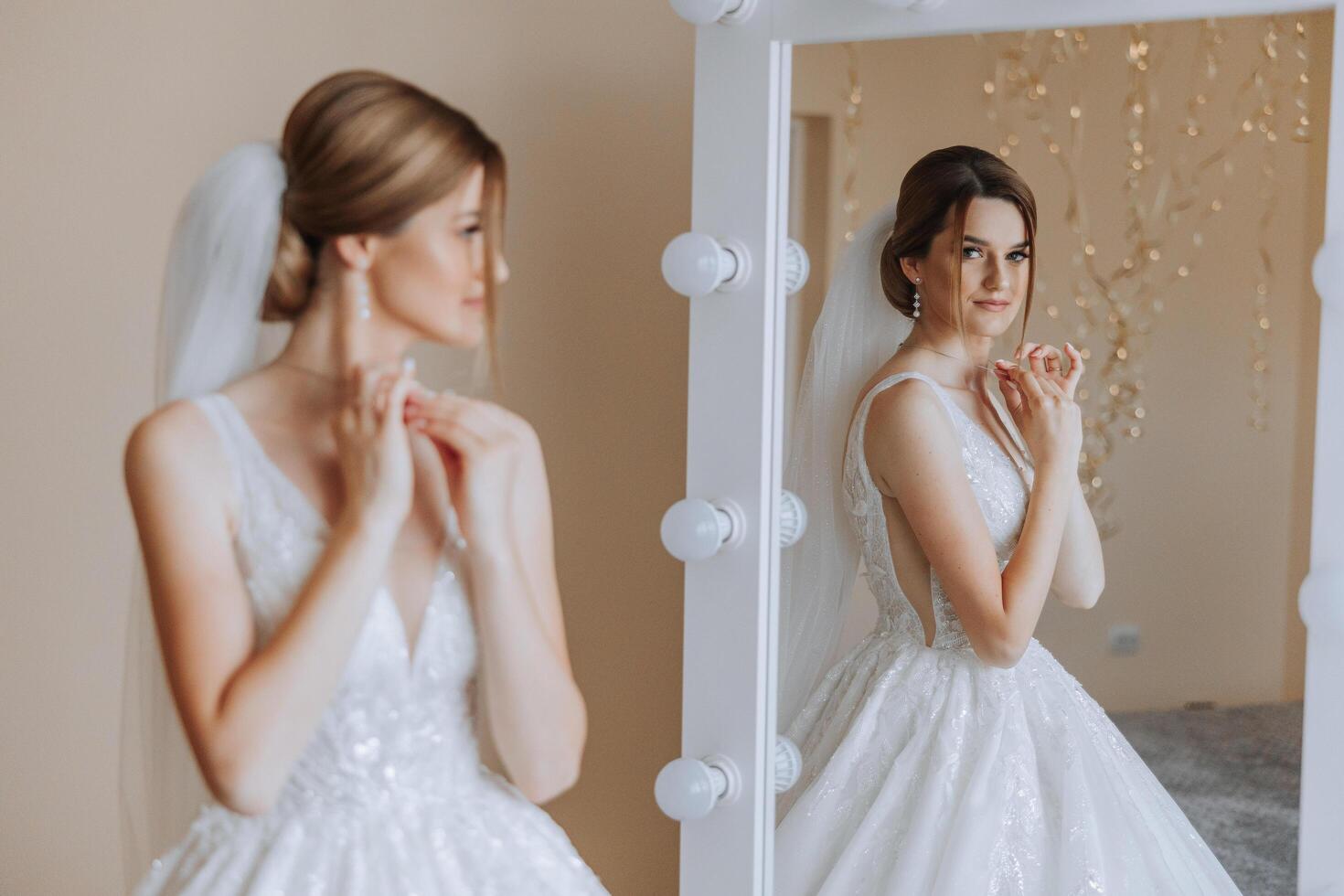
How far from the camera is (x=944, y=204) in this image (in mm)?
1053

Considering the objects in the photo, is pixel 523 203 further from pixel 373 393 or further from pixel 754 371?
pixel 373 393

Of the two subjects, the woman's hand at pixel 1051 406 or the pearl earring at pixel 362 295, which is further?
the woman's hand at pixel 1051 406

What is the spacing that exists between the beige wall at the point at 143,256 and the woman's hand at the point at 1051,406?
39 cm

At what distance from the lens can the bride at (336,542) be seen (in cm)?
79

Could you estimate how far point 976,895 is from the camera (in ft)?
3.46

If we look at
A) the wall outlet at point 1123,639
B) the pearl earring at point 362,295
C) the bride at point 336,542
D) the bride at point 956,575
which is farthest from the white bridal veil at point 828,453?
the pearl earring at point 362,295

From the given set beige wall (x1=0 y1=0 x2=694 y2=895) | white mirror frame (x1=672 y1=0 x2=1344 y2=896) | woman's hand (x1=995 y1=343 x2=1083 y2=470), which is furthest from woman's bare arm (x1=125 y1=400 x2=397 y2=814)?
woman's hand (x1=995 y1=343 x2=1083 y2=470)

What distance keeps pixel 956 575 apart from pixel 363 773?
486 millimetres

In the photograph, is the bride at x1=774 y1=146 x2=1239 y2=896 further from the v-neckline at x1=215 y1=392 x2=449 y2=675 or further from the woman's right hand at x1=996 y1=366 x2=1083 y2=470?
the v-neckline at x1=215 y1=392 x2=449 y2=675

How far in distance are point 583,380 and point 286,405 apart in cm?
43

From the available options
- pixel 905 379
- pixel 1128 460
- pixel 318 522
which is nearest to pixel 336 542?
pixel 318 522

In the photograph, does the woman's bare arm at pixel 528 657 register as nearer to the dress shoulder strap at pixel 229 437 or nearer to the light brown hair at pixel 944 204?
the dress shoulder strap at pixel 229 437

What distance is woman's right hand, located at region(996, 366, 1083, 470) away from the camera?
103 cm

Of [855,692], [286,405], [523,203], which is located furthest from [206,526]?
[855,692]
